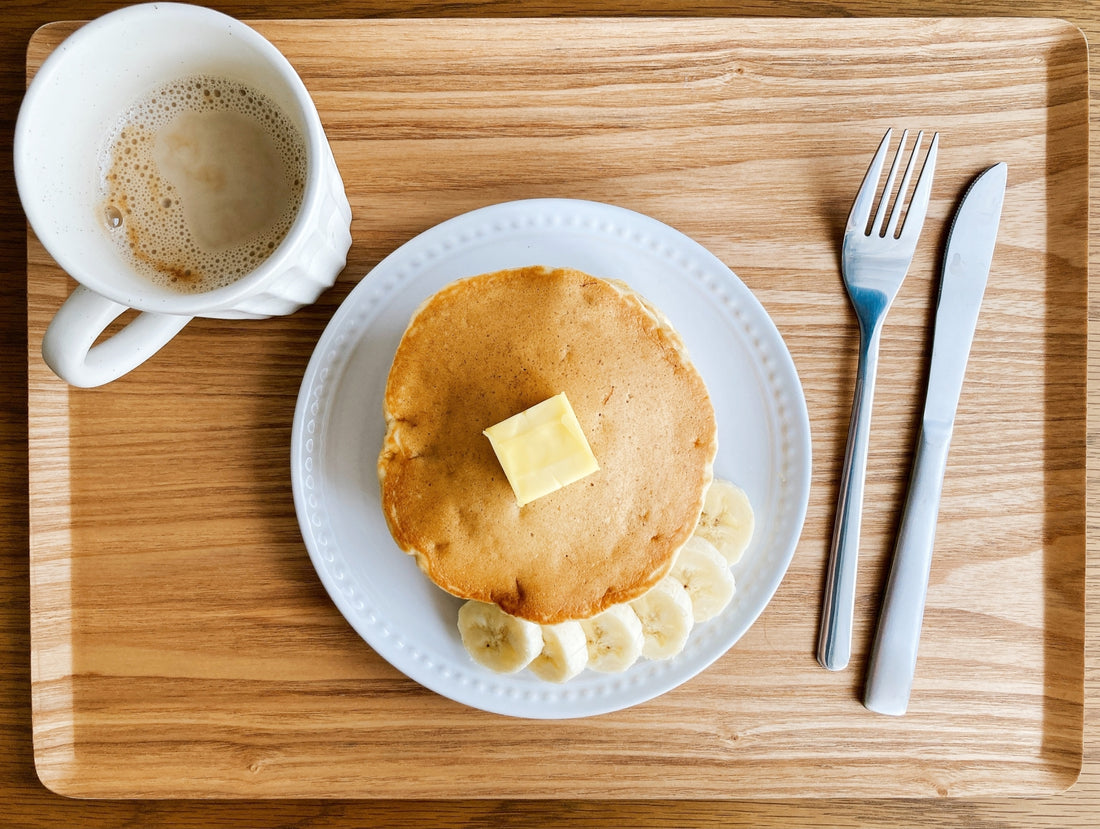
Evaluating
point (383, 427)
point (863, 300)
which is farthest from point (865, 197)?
point (383, 427)

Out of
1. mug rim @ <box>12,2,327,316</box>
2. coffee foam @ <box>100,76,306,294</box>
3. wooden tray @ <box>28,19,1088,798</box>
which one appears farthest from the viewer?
wooden tray @ <box>28,19,1088,798</box>

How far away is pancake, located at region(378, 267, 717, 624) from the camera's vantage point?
1.01 metres

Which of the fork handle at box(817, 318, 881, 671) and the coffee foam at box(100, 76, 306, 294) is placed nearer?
→ the coffee foam at box(100, 76, 306, 294)

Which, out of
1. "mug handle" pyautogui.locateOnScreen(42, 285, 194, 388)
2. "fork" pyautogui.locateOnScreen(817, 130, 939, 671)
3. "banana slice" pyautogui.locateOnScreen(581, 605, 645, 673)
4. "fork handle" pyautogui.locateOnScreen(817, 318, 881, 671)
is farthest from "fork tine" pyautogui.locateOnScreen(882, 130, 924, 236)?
"mug handle" pyautogui.locateOnScreen(42, 285, 194, 388)

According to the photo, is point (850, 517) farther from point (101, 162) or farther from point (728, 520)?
point (101, 162)

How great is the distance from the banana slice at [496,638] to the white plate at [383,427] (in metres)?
0.03

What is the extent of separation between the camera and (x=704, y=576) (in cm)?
116

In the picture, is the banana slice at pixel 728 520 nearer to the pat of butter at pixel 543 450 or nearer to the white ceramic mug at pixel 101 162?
the pat of butter at pixel 543 450

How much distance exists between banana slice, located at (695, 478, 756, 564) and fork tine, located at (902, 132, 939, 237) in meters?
0.51

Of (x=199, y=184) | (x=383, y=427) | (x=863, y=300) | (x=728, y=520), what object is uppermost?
(x=199, y=184)

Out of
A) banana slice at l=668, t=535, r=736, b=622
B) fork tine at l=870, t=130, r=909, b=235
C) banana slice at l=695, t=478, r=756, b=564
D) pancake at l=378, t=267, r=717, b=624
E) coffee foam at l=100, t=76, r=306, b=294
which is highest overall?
coffee foam at l=100, t=76, r=306, b=294

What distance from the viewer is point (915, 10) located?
1.31 m

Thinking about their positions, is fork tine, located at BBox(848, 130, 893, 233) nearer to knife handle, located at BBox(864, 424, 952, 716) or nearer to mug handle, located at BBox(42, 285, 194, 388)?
knife handle, located at BBox(864, 424, 952, 716)

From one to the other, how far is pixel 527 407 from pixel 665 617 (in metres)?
0.41
